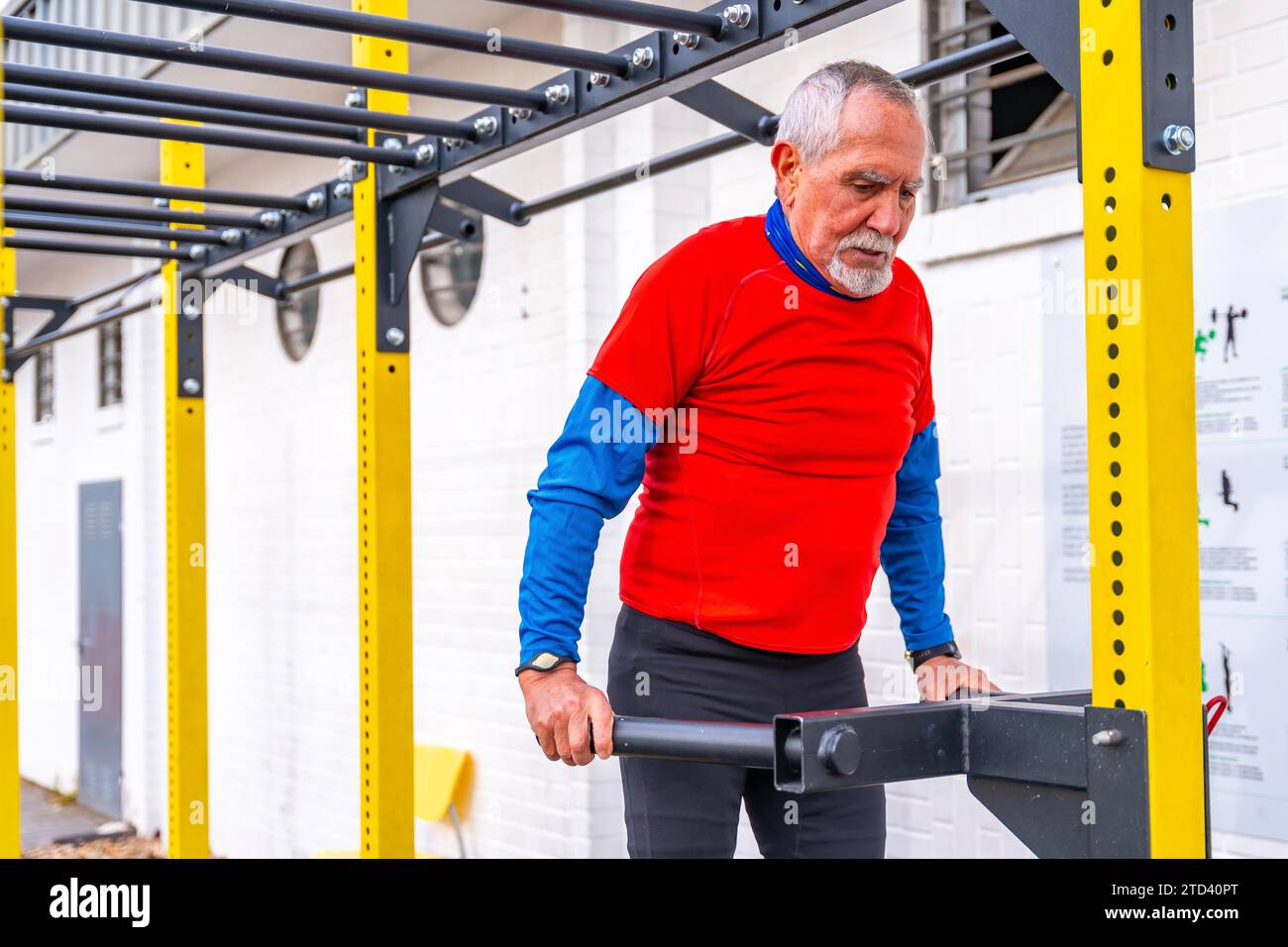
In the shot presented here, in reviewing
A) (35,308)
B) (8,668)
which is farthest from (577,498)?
(35,308)

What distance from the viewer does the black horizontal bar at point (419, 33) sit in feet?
6.56

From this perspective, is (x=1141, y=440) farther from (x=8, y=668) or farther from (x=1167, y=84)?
(x=8, y=668)

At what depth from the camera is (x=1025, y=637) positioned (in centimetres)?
339

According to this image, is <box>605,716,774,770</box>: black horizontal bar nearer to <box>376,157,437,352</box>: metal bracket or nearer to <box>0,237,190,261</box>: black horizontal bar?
<box>376,157,437,352</box>: metal bracket

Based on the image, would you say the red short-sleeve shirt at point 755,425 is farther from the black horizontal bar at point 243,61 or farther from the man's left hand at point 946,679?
the black horizontal bar at point 243,61

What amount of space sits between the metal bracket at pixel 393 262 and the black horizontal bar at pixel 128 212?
0.55m

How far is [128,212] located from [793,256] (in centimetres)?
180

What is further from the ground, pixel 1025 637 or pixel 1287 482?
pixel 1287 482

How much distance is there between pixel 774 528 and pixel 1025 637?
1625mm

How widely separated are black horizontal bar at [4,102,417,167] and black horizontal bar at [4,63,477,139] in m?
0.09

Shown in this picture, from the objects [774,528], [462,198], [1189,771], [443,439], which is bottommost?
[1189,771]
